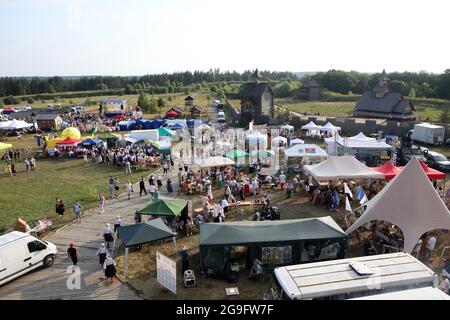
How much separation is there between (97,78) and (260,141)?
111 metres

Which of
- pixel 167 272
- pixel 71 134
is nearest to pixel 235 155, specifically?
pixel 167 272

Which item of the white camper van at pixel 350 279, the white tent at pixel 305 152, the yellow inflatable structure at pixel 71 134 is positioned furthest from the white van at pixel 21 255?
the yellow inflatable structure at pixel 71 134

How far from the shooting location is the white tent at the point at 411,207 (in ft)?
36.4

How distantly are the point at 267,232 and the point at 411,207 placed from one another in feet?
15.0

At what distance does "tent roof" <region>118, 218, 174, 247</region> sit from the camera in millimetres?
11148

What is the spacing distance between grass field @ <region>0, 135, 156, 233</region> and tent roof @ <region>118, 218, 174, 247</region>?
518 centimetres

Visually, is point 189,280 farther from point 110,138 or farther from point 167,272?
point 110,138

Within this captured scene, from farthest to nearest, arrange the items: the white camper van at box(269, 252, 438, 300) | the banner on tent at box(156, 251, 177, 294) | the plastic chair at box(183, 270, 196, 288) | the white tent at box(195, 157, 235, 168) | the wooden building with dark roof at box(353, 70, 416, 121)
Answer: the wooden building with dark roof at box(353, 70, 416, 121)
the white tent at box(195, 157, 235, 168)
the plastic chair at box(183, 270, 196, 288)
the banner on tent at box(156, 251, 177, 294)
the white camper van at box(269, 252, 438, 300)

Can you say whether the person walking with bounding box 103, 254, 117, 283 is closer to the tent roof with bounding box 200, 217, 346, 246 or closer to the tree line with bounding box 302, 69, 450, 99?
the tent roof with bounding box 200, 217, 346, 246

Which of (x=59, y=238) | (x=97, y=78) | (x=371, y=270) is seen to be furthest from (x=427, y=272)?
(x=97, y=78)

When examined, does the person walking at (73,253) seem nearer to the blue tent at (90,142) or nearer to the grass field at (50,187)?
the grass field at (50,187)

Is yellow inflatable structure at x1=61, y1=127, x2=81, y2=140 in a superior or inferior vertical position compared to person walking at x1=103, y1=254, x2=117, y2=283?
superior

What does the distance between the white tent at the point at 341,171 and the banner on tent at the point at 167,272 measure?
28.8 feet

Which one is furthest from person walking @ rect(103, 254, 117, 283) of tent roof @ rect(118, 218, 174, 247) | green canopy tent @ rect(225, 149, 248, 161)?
green canopy tent @ rect(225, 149, 248, 161)
